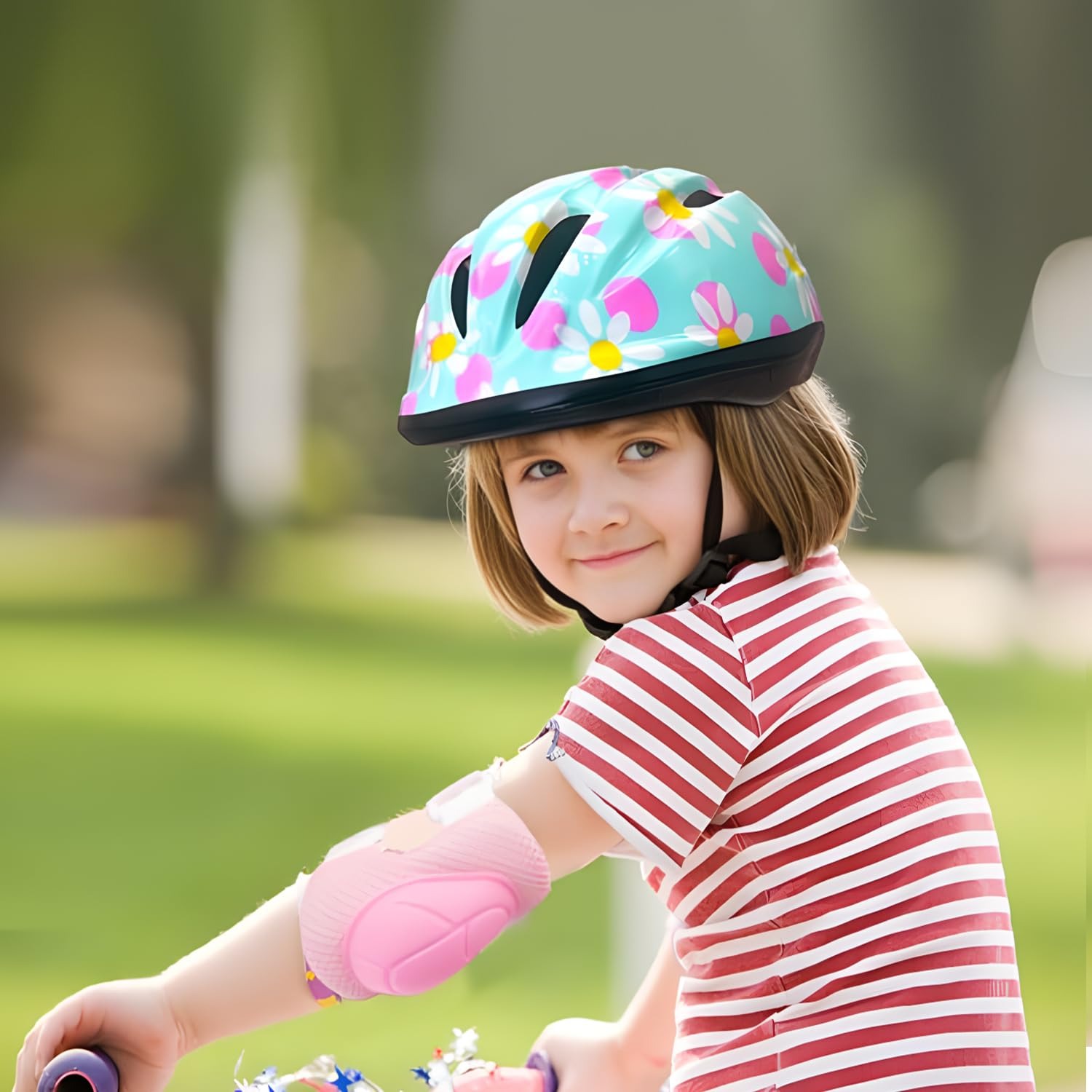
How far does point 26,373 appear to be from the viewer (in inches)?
470

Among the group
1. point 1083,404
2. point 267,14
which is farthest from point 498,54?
point 1083,404

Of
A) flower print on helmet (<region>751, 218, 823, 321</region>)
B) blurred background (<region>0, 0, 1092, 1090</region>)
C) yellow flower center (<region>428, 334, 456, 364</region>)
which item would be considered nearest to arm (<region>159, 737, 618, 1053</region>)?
yellow flower center (<region>428, 334, 456, 364</region>)

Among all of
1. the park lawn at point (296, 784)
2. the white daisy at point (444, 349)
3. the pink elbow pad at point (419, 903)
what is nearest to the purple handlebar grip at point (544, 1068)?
the pink elbow pad at point (419, 903)

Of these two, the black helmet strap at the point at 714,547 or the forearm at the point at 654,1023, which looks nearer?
the black helmet strap at the point at 714,547

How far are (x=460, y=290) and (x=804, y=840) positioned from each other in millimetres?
601

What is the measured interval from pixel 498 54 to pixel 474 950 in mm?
10362

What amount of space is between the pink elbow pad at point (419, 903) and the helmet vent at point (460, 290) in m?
0.48

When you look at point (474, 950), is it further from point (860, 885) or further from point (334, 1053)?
point (334, 1053)

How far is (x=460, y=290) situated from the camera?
4.53 ft

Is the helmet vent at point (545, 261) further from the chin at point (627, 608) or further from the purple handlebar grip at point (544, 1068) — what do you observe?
the purple handlebar grip at point (544, 1068)

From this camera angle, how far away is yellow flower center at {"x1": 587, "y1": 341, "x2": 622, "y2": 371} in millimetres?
1218

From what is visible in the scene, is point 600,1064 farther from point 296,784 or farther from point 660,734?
point 296,784

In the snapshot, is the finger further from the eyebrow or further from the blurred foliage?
the blurred foliage

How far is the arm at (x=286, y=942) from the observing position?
3.62ft
